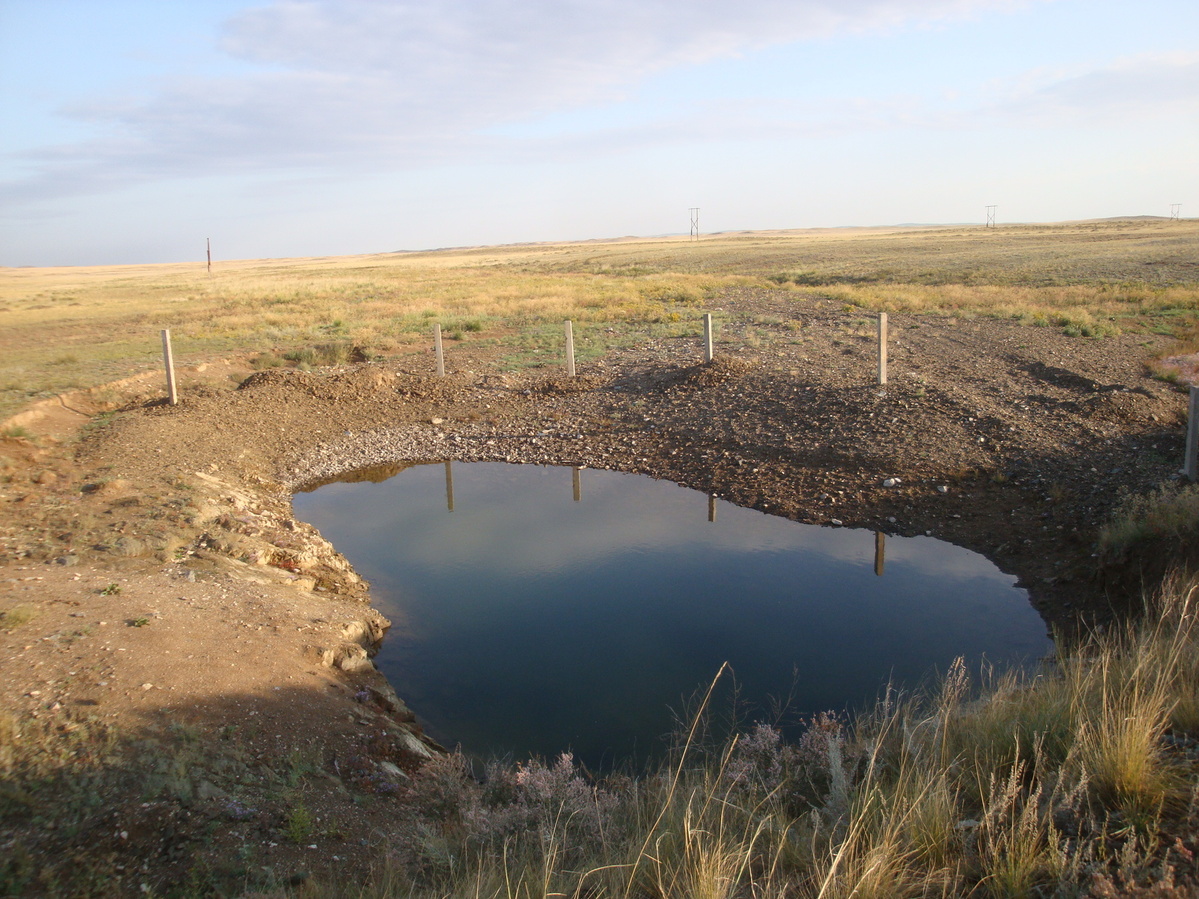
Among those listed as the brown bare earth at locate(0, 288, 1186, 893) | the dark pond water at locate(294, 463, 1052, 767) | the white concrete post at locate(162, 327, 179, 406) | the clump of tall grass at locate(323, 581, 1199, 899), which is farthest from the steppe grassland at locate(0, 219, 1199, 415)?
the clump of tall grass at locate(323, 581, 1199, 899)

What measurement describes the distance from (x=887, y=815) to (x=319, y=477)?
434 inches

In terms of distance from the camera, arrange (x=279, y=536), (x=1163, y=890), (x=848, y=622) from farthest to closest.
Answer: (x=279, y=536), (x=848, y=622), (x=1163, y=890)

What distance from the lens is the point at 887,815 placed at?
3166 mm

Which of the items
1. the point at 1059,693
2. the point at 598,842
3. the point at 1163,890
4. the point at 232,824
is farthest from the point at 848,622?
the point at 232,824

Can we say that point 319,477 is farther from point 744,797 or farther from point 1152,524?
point 1152,524

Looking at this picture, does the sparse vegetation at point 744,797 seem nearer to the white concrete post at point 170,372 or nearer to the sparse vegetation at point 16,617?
the sparse vegetation at point 16,617

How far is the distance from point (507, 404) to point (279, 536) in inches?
264

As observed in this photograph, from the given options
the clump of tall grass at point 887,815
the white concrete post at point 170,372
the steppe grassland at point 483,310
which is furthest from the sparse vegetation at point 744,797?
the steppe grassland at point 483,310

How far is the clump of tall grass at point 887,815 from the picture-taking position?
284cm

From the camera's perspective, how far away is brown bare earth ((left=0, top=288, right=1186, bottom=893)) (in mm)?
4352

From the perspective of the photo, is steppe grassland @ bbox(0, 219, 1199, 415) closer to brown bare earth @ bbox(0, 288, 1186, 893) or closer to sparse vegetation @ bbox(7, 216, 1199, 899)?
brown bare earth @ bbox(0, 288, 1186, 893)

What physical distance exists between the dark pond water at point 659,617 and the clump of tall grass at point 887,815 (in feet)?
4.74

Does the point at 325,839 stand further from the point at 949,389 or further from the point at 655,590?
the point at 949,389

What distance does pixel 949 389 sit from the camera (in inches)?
488
